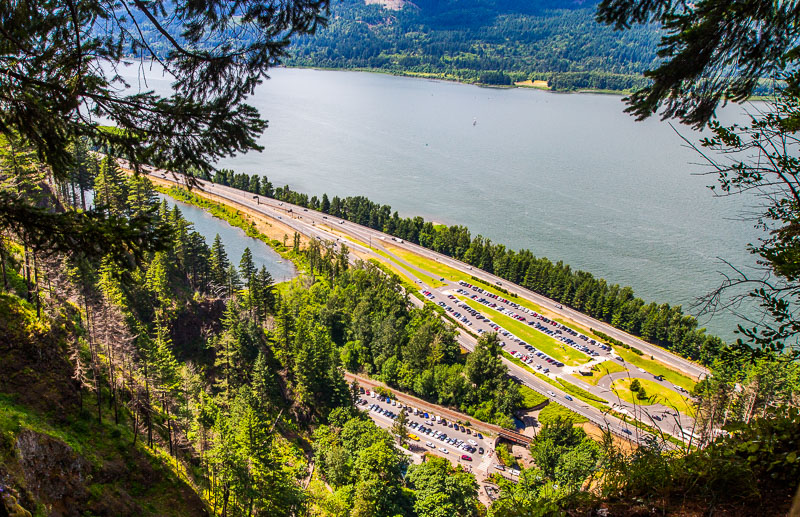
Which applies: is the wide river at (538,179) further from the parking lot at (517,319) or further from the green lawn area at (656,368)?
the parking lot at (517,319)

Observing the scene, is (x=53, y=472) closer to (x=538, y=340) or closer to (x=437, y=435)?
(x=437, y=435)

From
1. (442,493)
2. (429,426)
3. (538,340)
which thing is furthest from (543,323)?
(442,493)

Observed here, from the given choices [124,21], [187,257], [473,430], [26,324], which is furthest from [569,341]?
[124,21]

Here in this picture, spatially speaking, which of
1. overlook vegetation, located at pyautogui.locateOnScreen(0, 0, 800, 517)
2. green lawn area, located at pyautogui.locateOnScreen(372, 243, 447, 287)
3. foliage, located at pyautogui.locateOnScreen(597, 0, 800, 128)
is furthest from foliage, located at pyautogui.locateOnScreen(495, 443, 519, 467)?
foliage, located at pyautogui.locateOnScreen(597, 0, 800, 128)

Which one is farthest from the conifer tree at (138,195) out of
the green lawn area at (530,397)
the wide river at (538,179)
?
the wide river at (538,179)

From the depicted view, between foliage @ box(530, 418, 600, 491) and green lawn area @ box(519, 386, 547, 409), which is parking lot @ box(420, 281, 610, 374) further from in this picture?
foliage @ box(530, 418, 600, 491)

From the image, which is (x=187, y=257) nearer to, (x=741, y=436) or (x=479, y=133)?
(x=741, y=436)
